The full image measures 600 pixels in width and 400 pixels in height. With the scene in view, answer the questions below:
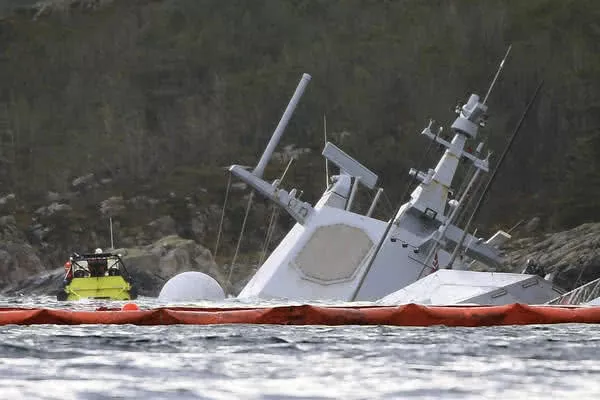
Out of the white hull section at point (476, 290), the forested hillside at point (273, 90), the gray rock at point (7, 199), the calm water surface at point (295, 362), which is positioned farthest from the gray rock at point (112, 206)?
the calm water surface at point (295, 362)

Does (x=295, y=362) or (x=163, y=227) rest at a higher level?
(x=163, y=227)

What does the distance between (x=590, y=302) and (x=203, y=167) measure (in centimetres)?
8834

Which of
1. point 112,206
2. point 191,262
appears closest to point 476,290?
point 191,262

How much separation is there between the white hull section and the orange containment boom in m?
13.2

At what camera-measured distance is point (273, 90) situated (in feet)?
452

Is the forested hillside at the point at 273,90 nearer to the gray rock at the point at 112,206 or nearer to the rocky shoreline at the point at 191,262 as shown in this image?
the gray rock at the point at 112,206

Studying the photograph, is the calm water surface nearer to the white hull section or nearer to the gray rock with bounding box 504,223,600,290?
the white hull section

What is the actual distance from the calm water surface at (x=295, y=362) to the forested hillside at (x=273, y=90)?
85.2 m

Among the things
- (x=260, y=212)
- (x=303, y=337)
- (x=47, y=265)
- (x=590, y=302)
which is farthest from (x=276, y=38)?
(x=303, y=337)

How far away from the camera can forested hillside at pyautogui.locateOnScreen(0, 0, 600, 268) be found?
417ft

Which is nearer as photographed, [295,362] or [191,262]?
[295,362]

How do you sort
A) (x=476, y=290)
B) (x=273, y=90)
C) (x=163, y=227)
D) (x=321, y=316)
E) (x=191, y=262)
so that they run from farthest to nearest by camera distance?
(x=273, y=90) < (x=163, y=227) < (x=191, y=262) < (x=476, y=290) < (x=321, y=316)

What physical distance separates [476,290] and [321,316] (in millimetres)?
16984

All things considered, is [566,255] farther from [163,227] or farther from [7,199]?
[7,199]
